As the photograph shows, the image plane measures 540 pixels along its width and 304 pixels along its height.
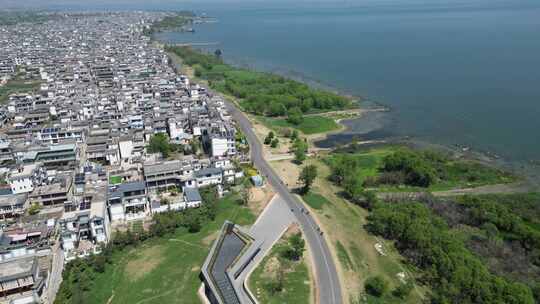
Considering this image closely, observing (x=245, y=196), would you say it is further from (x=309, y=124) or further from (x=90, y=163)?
(x=309, y=124)

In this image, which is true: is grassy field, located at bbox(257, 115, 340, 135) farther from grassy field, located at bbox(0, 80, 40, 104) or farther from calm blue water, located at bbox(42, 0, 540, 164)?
grassy field, located at bbox(0, 80, 40, 104)

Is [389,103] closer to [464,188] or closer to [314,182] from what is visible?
[464,188]

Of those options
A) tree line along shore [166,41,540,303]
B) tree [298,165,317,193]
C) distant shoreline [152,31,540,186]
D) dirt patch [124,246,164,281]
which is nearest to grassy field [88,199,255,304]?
dirt patch [124,246,164,281]

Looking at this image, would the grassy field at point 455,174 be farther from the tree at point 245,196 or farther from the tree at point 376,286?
the tree at point 376,286

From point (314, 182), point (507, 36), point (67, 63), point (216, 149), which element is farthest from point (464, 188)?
point (507, 36)

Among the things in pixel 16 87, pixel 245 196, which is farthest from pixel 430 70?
pixel 16 87

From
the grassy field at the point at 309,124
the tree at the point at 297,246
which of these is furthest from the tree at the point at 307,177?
the grassy field at the point at 309,124
